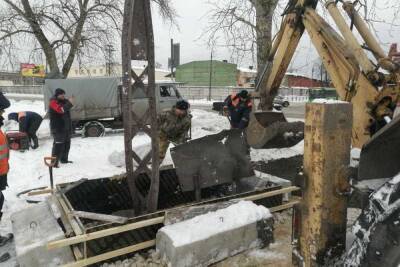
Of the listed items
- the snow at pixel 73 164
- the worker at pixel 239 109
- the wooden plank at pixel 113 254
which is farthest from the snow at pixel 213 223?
the worker at pixel 239 109

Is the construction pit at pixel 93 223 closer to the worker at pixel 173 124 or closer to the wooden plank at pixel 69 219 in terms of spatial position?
the wooden plank at pixel 69 219

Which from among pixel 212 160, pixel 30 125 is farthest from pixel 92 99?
pixel 212 160

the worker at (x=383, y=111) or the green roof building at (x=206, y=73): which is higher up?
the green roof building at (x=206, y=73)

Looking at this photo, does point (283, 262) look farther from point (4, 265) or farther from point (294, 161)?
point (294, 161)

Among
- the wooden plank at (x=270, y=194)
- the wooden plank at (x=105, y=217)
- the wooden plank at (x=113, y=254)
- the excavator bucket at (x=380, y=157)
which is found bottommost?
the wooden plank at (x=113, y=254)

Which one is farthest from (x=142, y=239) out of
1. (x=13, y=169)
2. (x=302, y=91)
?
(x=302, y=91)

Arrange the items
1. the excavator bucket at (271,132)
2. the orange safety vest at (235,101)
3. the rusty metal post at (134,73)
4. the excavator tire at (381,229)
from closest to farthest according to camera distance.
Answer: the excavator tire at (381,229) → the rusty metal post at (134,73) → the excavator bucket at (271,132) → the orange safety vest at (235,101)

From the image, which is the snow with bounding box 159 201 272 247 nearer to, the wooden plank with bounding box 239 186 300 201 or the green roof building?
the wooden plank with bounding box 239 186 300 201

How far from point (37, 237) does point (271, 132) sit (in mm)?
3316

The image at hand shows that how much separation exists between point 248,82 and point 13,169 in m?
51.4

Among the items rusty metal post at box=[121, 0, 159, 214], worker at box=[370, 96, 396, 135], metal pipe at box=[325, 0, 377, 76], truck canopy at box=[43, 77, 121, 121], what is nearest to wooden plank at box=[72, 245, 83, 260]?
rusty metal post at box=[121, 0, 159, 214]

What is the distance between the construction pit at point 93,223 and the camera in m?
3.57

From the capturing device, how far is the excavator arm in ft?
13.7

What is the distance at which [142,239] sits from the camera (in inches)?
158
